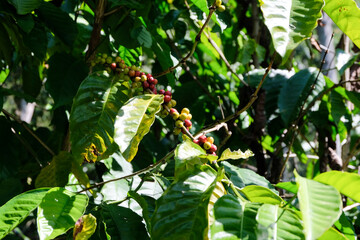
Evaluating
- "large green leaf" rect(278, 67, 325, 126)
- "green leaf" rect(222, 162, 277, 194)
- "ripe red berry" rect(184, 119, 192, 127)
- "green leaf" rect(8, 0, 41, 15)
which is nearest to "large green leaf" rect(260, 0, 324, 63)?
"ripe red berry" rect(184, 119, 192, 127)

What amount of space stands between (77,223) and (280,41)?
53 cm

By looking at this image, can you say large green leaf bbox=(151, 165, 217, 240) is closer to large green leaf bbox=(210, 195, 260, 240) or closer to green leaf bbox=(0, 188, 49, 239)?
large green leaf bbox=(210, 195, 260, 240)

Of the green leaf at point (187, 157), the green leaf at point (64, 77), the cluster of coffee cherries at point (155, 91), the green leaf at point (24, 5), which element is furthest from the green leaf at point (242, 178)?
the green leaf at point (24, 5)

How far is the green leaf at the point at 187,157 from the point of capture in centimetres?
80

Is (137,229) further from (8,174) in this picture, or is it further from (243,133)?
(243,133)

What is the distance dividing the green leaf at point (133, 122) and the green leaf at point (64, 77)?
483 millimetres

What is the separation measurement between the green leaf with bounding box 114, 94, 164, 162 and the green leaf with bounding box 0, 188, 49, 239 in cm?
20

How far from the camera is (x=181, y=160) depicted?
79 centimetres

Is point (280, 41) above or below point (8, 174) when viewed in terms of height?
above

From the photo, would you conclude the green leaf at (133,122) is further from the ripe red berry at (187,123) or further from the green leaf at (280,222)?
the green leaf at (280,222)

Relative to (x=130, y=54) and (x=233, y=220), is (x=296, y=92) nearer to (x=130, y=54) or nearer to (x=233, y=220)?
(x=130, y=54)

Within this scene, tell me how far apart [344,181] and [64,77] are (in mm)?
945

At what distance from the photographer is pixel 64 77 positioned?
1388 millimetres

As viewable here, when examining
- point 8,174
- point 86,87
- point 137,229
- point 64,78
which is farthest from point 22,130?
point 137,229
